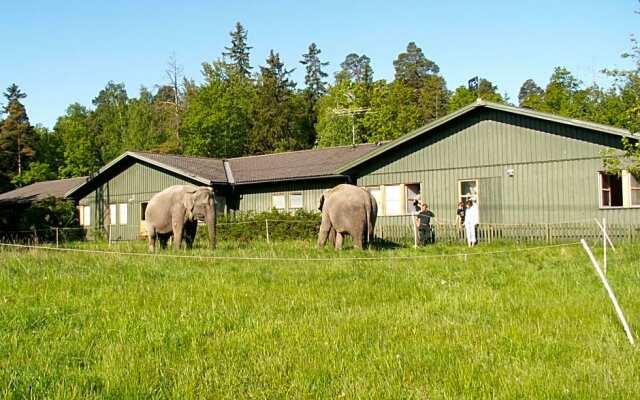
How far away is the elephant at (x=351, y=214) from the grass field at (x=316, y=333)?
6.15 meters

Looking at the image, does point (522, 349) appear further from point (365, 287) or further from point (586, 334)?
point (365, 287)

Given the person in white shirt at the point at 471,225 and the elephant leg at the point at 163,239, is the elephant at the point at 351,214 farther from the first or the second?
the elephant leg at the point at 163,239

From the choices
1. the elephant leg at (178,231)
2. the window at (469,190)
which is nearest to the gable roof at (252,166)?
the window at (469,190)

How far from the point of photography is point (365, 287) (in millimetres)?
10383

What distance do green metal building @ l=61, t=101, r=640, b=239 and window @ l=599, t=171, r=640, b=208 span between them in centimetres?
3

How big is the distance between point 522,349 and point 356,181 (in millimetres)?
22103

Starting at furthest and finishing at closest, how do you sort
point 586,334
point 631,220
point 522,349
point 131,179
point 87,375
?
point 131,179 < point 631,220 < point 586,334 < point 522,349 < point 87,375

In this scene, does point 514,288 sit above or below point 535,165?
below

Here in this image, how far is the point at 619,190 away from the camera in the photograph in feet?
72.5

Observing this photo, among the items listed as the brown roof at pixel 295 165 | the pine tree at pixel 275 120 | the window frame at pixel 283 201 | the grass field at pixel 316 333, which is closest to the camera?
the grass field at pixel 316 333

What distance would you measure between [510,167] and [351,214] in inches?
320

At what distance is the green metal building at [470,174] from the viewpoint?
2181 cm

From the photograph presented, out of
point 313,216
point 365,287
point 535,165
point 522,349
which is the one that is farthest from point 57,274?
point 535,165

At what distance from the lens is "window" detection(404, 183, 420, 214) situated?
87.5ft
